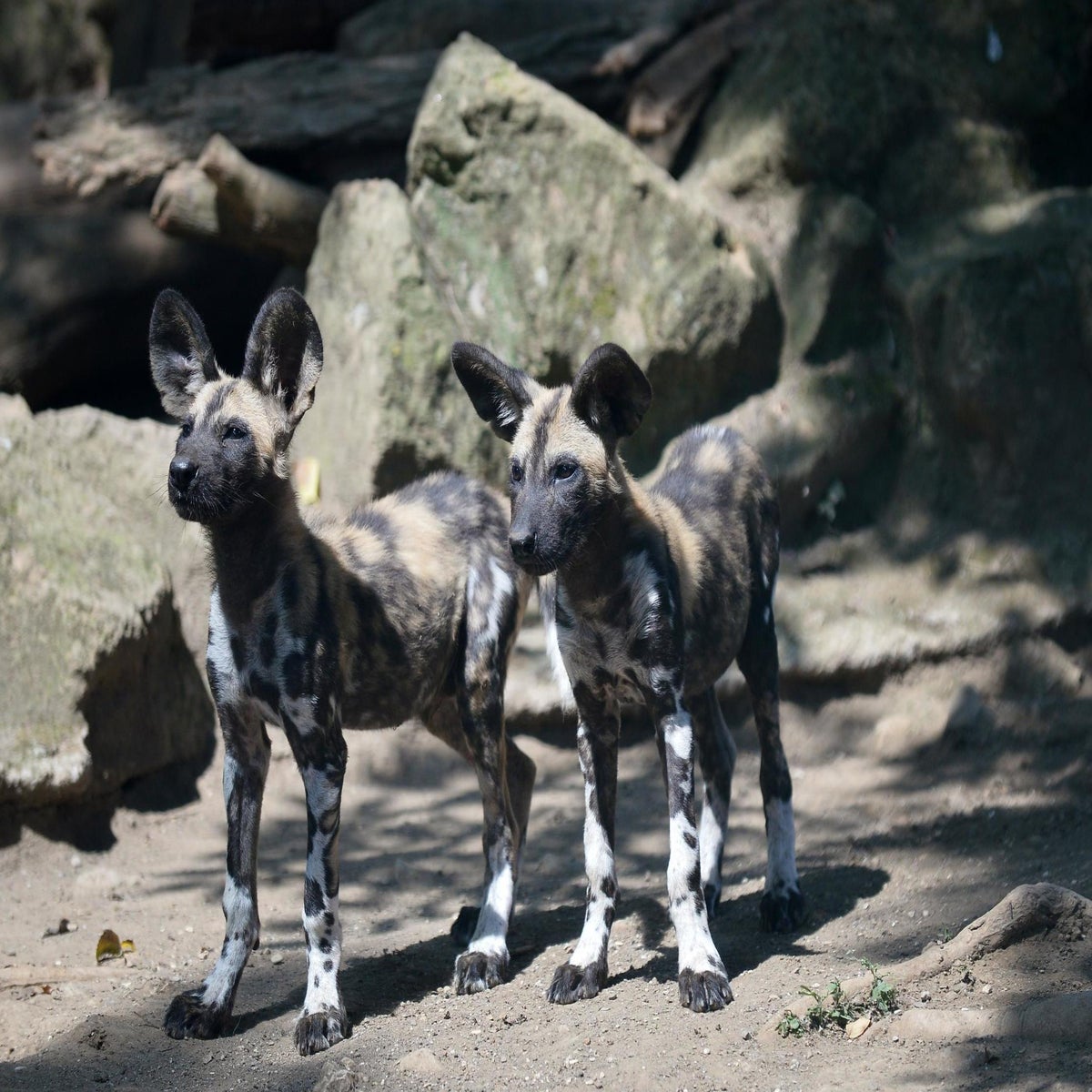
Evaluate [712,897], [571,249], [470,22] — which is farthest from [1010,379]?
[470,22]

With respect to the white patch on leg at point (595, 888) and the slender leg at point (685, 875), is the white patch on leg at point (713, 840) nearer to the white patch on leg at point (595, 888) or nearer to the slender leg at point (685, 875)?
the white patch on leg at point (595, 888)

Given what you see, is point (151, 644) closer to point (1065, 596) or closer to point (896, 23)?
point (1065, 596)

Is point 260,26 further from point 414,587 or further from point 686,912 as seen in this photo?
point 686,912

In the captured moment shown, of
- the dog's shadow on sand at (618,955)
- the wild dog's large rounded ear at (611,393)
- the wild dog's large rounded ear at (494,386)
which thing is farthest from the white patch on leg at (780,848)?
the wild dog's large rounded ear at (494,386)

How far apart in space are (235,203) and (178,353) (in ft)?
13.0

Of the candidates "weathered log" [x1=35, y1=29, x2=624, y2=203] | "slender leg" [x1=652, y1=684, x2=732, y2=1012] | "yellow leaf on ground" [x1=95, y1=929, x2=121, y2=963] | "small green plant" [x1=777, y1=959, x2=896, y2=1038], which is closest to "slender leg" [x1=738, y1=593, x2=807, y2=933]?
"slender leg" [x1=652, y1=684, x2=732, y2=1012]

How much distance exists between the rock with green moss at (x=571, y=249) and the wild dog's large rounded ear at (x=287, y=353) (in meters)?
3.41

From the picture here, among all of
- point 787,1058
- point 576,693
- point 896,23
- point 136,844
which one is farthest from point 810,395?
point 787,1058

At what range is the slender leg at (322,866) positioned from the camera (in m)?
4.85

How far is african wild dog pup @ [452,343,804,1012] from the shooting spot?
4.98 metres

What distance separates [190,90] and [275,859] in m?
5.31

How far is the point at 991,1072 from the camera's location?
12.5 feet

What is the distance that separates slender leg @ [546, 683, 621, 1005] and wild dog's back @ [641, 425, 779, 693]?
39cm

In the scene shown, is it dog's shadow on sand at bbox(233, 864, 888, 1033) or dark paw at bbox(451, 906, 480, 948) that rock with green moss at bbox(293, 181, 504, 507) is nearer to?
dog's shadow on sand at bbox(233, 864, 888, 1033)
